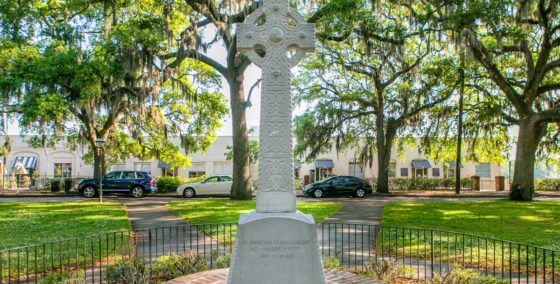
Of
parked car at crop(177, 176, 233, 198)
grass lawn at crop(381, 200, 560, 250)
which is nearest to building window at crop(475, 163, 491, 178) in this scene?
parked car at crop(177, 176, 233, 198)

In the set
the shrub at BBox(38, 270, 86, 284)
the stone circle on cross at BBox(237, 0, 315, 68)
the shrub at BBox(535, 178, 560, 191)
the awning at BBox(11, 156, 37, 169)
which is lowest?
the shrub at BBox(535, 178, 560, 191)

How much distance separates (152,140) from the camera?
34.1 metres

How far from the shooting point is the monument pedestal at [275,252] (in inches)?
211

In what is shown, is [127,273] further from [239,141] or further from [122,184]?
[122,184]

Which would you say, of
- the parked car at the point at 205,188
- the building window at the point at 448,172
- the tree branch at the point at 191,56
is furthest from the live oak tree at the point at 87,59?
the building window at the point at 448,172

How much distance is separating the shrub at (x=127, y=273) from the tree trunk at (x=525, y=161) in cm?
2197

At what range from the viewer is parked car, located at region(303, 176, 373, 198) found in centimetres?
2931

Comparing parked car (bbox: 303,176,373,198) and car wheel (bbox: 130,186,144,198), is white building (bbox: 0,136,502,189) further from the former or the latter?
car wheel (bbox: 130,186,144,198)

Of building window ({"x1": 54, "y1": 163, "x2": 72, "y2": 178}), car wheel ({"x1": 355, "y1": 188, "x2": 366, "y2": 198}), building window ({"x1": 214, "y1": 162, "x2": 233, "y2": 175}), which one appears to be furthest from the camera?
building window ({"x1": 214, "y1": 162, "x2": 233, "y2": 175})

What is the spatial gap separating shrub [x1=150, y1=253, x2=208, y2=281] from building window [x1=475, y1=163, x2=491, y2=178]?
145 feet

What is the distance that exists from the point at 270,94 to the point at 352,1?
12.6 metres

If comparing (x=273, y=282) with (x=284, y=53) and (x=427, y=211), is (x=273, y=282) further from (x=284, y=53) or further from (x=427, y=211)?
(x=427, y=211)

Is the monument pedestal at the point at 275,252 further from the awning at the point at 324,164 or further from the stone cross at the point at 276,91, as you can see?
the awning at the point at 324,164

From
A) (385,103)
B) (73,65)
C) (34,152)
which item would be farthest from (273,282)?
(34,152)
